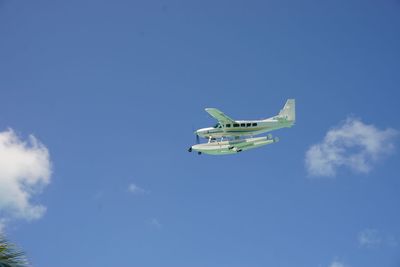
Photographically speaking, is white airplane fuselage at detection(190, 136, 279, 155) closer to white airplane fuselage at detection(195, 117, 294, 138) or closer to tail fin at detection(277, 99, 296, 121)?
white airplane fuselage at detection(195, 117, 294, 138)

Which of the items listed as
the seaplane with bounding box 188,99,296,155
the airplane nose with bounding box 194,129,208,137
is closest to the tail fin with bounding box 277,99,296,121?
the seaplane with bounding box 188,99,296,155

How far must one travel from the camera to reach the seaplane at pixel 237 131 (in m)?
51.9

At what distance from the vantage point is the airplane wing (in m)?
52.8

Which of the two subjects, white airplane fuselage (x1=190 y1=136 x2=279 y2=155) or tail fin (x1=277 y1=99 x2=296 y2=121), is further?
tail fin (x1=277 y1=99 x2=296 y2=121)

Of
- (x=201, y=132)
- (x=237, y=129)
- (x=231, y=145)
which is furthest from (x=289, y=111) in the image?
(x=201, y=132)

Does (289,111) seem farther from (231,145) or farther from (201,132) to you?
(201,132)

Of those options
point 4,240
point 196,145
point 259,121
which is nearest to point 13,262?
point 4,240

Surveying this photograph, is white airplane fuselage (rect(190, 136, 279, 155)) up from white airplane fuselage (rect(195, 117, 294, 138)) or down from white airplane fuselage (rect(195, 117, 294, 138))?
down

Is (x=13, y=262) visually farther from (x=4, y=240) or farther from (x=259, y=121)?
(x=259, y=121)

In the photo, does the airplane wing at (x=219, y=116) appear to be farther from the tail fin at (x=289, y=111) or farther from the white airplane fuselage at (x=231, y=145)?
the tail fin at (x=289, y=111)

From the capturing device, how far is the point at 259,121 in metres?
54.9

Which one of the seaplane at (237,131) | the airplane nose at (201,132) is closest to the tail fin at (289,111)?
the seaplane at (237,131)

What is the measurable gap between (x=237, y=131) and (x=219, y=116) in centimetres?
263

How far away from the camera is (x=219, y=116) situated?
53688mm
